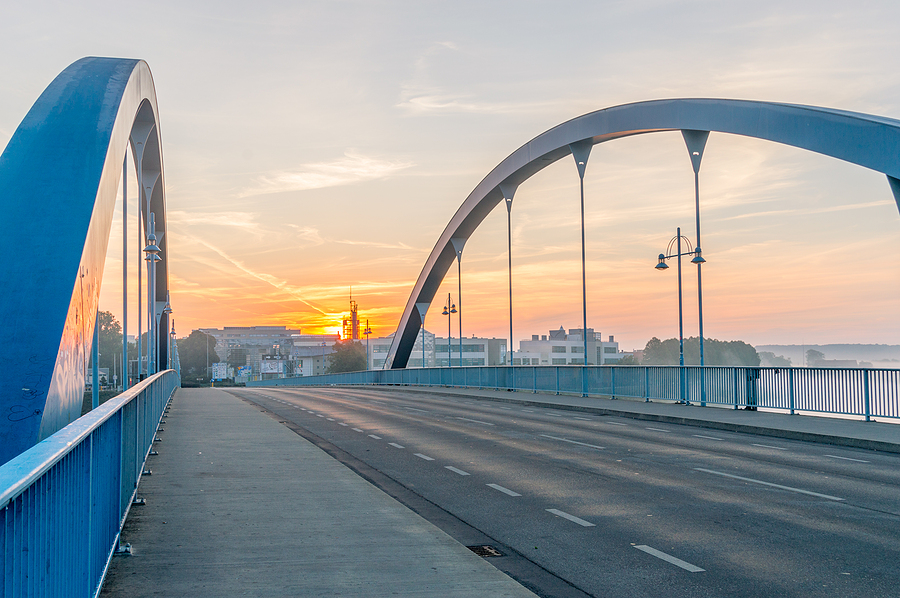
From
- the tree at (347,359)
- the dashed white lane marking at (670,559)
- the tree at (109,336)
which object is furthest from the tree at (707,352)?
the dashed white lane marking at (670,559)

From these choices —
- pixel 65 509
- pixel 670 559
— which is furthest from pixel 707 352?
pixel 65 509

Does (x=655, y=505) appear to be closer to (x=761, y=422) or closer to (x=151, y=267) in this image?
(x=761, y=422)

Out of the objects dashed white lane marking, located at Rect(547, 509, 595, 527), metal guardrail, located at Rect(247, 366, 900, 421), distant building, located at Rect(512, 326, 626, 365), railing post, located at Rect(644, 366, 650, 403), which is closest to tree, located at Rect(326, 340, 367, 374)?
distant building, located at Rect(512, 326, 626, 365)

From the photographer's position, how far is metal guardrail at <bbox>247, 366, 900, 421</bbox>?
1777 centimetres

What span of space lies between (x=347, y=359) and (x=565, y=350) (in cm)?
4447

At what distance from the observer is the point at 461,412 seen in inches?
925

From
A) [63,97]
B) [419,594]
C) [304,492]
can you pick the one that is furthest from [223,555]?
[63,97]

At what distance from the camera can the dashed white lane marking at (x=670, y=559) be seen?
19.9ft

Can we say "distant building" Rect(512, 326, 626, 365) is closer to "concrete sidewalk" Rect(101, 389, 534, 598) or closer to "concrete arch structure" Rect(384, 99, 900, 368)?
"concrete arch structure" Rect(384, 99, 900, 368)

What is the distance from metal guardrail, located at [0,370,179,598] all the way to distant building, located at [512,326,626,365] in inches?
5230

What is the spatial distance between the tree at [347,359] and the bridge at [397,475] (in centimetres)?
12300

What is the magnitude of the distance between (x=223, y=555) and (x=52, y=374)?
5566 millimetres

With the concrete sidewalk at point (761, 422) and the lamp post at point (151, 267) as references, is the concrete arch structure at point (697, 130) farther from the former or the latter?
the lamp post at point (151, 267)

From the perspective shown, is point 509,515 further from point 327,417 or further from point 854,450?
point 327,417
